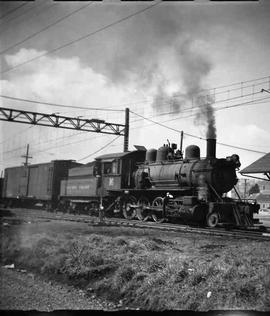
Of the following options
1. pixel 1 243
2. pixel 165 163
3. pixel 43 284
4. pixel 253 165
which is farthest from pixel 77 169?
pixel 43 284

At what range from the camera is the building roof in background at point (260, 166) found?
17.1m

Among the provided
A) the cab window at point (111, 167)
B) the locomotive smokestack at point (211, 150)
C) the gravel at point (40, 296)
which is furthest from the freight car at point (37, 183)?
the gravel at point (40, 296)

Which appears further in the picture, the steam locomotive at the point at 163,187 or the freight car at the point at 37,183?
the freight car at the point at 37,183

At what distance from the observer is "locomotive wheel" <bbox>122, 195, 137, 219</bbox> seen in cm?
1966

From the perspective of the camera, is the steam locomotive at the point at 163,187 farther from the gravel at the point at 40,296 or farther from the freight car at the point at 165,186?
the gravel at the point at 40,296

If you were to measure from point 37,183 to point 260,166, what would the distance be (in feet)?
56.4

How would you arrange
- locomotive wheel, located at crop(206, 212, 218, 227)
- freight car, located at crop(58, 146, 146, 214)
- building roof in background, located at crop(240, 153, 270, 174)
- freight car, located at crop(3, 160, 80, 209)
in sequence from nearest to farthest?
locomotive wheel, located at crop(206, 212, 218, 227)
building roof in background, located at crop(240, 153, 270, 174)
freight car, located at crop(58, 146, 146, 214)
freight car, located at crop(3, 160, 80, 209)

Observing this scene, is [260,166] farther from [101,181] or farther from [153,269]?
[153,269]

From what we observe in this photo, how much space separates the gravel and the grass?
32 centimetres

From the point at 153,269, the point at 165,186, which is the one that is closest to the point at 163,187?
the point at 165,186

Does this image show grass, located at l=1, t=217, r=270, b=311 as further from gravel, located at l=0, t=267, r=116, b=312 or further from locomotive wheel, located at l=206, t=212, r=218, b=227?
locomotive wheel, located at l=206, t=212, r=218, b=227

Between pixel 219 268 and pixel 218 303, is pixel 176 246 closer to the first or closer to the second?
pixel 219 268

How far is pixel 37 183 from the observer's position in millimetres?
27938

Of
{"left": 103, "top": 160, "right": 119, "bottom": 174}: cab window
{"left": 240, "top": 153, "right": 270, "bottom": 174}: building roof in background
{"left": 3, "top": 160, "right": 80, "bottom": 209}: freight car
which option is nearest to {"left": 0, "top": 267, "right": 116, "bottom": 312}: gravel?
{"left": 240, "top": 153, "right": 270, "bottom": 174}: building roof in background
